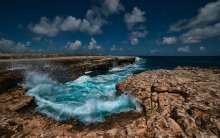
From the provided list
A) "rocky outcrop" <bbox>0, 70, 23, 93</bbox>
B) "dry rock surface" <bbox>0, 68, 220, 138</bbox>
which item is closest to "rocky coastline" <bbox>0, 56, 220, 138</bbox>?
"dry rock surface" <bbox>0, 68, 220, 138</bbox>

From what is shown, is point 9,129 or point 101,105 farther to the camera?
point 101,105

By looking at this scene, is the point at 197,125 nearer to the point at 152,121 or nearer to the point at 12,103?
the point at 152,121

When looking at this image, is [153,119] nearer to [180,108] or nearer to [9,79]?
[180,108]

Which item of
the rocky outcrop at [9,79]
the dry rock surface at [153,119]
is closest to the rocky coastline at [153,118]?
the dry rock surface at [153,119]

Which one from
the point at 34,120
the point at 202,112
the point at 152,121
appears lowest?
the point at 34,120

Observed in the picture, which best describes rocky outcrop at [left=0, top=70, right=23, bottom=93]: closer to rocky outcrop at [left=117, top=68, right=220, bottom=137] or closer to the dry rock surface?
the dry rock surface

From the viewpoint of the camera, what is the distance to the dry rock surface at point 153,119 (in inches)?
247

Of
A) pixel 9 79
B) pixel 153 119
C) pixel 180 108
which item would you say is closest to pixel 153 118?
pixel 153 119

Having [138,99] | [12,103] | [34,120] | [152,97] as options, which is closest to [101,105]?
[138,99]

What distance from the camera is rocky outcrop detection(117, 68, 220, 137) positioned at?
6.04 m

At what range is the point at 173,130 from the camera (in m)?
6.30

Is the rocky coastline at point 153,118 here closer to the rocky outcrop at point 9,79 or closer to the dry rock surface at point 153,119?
the dry rock surface at point 153,119

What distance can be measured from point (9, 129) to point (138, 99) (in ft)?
25.0

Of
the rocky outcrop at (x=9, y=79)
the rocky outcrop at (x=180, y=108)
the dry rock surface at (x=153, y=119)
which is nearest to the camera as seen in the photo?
the rocky outcrop at (x=180, y=108)
